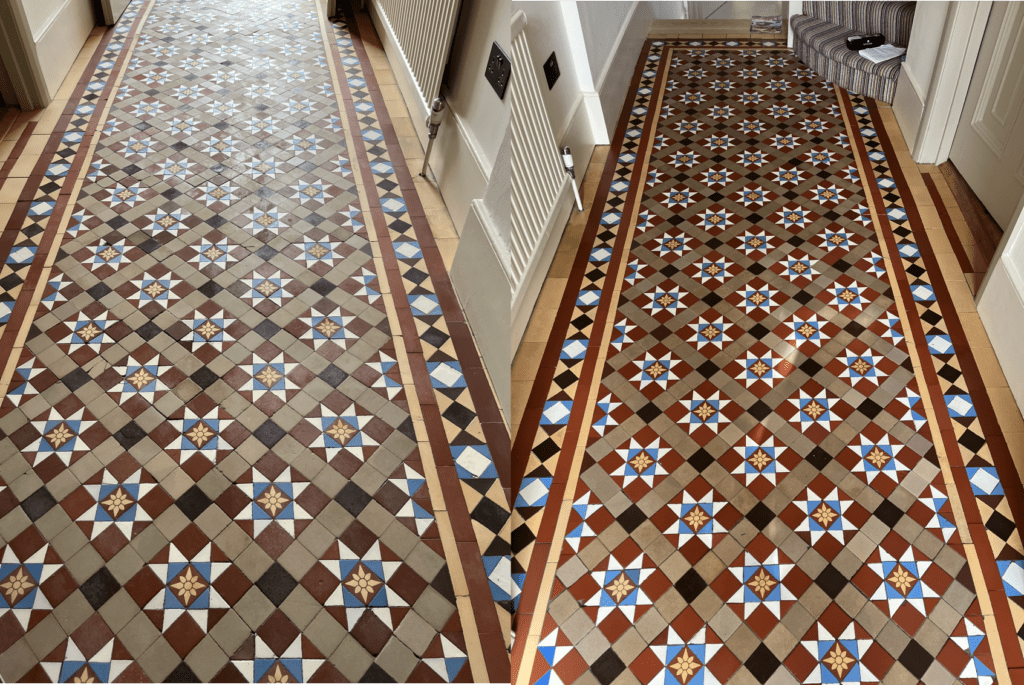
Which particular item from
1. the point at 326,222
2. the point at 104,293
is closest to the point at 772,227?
the point at 326,222

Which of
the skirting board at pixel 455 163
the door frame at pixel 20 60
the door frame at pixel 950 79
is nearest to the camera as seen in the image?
the skirting board at pixel 455 163

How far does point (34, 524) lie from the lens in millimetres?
1922

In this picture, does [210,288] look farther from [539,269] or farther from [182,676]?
[182,676]

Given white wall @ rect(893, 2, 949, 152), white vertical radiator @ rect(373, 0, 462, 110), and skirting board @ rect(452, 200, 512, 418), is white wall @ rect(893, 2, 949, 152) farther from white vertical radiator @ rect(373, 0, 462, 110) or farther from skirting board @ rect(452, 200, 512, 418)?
skirting board @ rect(452, 200, 512, 418)

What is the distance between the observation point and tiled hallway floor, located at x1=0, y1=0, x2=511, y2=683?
177 centimetres

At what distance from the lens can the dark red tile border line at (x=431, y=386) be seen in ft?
5.93

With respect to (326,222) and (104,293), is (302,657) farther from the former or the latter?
(326,222)

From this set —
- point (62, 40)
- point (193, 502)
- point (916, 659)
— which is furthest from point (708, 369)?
point (62, 40)

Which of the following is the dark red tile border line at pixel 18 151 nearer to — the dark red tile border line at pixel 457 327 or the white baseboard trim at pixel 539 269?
the dark red tile border line at pixel 457 327

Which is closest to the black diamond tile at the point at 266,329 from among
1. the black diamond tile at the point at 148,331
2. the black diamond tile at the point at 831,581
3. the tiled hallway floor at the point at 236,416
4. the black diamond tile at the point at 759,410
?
the tiled hallway floor at the point at 236,416

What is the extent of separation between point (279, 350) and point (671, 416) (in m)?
1.36

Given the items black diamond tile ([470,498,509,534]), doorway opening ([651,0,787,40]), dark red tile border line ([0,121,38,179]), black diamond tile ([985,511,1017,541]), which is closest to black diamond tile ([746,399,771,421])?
black diamond tile ([985,511,1017,541])

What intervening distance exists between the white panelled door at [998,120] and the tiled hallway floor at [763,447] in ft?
0.81

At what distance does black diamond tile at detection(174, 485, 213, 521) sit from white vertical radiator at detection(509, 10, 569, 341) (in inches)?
44.2
